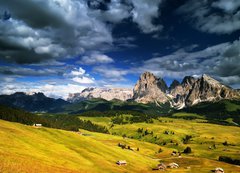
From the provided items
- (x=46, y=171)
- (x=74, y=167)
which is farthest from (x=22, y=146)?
(x=46, y=171)

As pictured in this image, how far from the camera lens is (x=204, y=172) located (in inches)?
4702

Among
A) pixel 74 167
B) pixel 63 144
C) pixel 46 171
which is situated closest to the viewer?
pixel 46 171

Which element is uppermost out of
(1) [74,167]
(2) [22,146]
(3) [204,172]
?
(2) [22,146]

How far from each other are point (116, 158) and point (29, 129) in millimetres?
40856

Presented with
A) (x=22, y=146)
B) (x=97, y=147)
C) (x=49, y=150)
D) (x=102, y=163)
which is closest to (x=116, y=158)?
(x=97, y=147)

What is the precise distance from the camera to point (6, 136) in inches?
3430

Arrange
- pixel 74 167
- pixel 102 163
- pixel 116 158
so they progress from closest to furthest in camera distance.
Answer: pixel 74 167, pixel 102 163, pixel 116 158

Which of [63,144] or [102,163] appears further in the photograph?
[63,144]

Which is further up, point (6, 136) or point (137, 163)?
point (6, 136)

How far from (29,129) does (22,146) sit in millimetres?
33987

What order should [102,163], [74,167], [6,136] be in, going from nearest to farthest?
[74,167], [6,136], [102,163]

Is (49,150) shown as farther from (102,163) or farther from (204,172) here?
(204,172)

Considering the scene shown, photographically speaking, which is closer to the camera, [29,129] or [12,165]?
[12,165]

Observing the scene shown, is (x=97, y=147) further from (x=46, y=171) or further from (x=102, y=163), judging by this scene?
(x=46, y=171)
